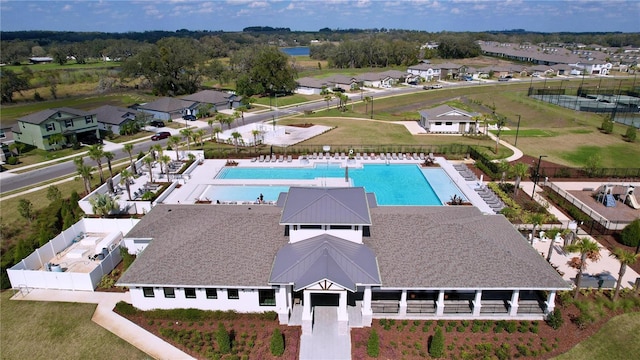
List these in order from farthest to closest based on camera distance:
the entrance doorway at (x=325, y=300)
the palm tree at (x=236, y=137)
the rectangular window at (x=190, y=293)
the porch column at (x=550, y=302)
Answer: the palm tree at (x=236, y=137) → the entrance doorway at (x=325, y=300) → the rectangular window at (x=190, y=293) → the porch column at (x=550, y=302)

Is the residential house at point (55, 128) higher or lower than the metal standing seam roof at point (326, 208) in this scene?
lower

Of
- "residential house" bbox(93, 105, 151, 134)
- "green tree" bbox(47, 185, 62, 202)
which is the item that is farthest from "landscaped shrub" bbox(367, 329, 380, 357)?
"residential house" bbox(93, 105, 151, 134)

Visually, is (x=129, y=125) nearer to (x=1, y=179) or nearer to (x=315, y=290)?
(x=1, y=179)

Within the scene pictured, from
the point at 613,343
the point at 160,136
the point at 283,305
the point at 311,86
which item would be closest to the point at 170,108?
the point at 160,136

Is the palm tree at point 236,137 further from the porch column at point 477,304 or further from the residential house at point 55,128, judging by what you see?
the porch column at point 477,304

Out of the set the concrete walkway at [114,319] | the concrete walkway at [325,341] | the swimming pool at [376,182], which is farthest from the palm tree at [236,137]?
the concrete walkway at [325,341]

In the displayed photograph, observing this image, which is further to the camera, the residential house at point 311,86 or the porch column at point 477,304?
the residential house at point 311,86

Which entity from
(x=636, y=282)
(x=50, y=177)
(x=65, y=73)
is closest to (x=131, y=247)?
(x=50, y=177)

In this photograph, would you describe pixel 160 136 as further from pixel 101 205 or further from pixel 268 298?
pixel 268 298
